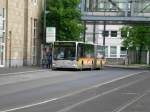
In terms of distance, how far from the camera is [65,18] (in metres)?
66.5

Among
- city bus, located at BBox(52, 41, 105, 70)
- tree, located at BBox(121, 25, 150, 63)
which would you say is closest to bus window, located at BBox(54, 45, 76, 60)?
city bus, located at BBox(52, 41, 105, 70)

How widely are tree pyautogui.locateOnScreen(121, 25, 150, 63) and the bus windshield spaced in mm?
38811

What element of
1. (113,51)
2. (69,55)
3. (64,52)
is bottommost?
(113,51)

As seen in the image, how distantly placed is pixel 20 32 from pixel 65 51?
289 inches

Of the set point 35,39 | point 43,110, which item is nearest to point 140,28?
point 35,39

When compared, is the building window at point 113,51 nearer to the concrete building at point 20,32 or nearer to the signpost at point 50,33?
the concrete building at point 20,32

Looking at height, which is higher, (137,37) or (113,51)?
(137,37)

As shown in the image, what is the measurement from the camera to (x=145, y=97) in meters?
23.9

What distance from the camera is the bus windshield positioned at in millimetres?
54781

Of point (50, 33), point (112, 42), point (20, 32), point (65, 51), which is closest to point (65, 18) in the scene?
point (50, 33)

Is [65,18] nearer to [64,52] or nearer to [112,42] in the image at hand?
[64,52]

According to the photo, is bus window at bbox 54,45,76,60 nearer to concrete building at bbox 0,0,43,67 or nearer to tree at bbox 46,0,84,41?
concrete building at bbox 0,0,43,67

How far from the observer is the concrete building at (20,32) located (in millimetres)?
56156

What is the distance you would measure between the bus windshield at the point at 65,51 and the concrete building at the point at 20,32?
4.73 m
